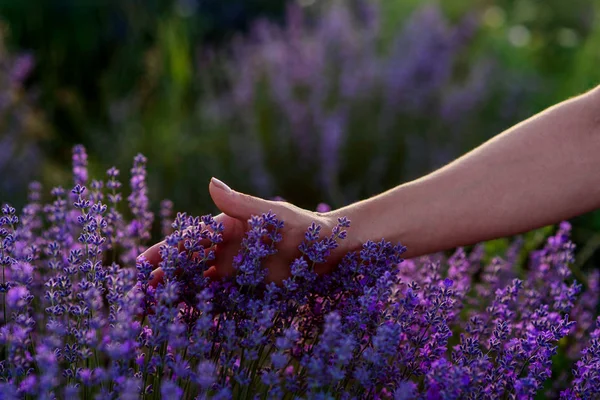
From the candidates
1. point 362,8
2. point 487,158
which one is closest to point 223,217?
point 487,158

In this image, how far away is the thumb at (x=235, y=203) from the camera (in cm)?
149

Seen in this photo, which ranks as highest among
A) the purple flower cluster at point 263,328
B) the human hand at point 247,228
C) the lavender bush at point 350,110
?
the lavender bush at point 350,110

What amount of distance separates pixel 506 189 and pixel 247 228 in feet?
1.92

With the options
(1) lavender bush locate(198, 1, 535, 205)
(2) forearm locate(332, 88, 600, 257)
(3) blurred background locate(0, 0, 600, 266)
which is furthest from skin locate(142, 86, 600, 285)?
(1) lavender bush locate(198, 1, 535, 205)

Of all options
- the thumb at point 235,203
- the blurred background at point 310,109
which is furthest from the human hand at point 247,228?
the blurred background at point 310,109

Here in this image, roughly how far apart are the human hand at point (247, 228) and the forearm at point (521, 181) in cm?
25

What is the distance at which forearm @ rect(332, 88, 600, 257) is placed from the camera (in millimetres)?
1728

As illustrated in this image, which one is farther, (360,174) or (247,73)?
(247,73)

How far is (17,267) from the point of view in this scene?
1.29m

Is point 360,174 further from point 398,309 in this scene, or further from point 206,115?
point 398,309

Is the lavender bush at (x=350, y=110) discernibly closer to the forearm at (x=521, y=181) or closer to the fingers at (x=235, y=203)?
the forearm at (x=521, y=181)

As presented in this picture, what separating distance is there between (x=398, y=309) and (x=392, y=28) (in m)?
4.07

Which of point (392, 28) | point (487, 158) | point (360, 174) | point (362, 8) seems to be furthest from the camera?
point (392, 28)

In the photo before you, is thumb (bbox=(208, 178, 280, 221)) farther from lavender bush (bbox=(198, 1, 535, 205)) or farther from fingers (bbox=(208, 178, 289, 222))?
lavender bush (bbox=(198, 1, 535, 205))
